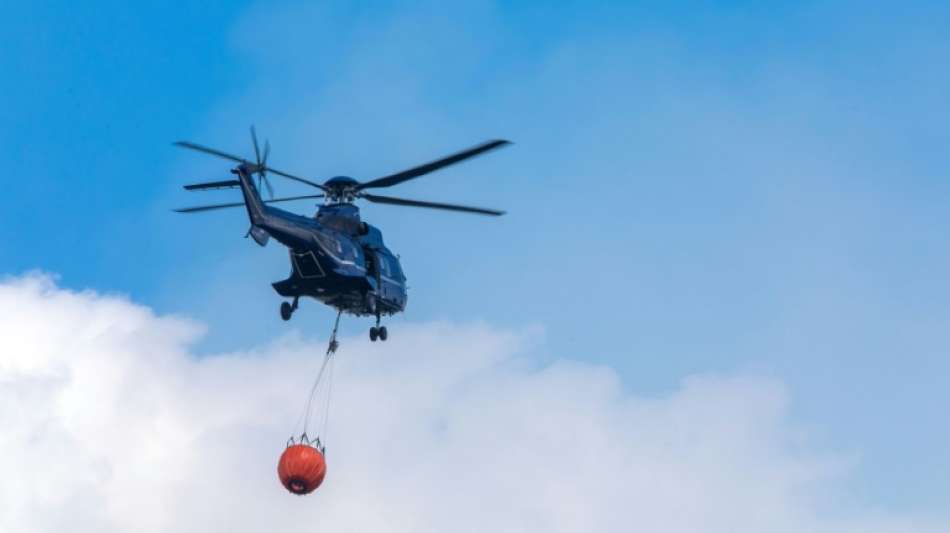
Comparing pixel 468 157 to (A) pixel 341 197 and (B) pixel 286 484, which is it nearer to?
(A) pixel 341 197

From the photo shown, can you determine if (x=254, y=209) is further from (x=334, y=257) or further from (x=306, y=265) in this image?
(x=334, y=257)

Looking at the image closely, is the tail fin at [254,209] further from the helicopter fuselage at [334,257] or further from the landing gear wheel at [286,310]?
the landing gear wheel at [286,310]

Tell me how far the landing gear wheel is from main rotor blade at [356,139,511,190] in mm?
6229

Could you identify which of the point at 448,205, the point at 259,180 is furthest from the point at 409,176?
the point at 259,180

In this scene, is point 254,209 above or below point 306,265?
below

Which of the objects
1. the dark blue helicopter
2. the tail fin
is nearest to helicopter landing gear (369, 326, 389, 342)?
the dark blue helicopter

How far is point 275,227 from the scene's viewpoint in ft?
159

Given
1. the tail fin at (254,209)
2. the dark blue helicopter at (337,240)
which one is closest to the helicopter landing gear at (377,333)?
the dark blue helicopter at (337,240)

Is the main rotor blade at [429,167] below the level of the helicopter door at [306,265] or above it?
above

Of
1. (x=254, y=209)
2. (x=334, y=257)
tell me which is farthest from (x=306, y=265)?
(x=254, y=209)

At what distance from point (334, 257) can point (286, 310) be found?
332cm

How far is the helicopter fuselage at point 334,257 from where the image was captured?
48406 mm

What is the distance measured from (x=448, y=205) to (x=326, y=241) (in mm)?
6872

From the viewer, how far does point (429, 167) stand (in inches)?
2068
